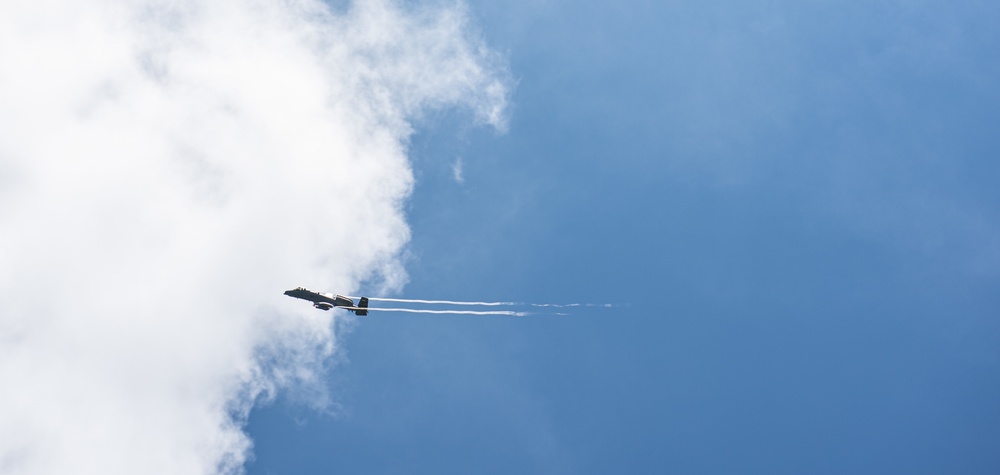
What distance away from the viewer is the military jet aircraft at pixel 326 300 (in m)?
91.6

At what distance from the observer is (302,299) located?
92.4 metres

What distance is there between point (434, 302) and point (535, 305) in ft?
42.6

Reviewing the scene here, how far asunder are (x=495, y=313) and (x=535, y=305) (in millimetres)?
5360

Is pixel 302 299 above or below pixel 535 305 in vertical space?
below

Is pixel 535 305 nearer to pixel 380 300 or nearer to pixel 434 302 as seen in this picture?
pixel 434 302

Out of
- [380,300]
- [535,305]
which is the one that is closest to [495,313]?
[535,305]

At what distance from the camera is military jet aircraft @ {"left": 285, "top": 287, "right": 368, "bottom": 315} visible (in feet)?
300

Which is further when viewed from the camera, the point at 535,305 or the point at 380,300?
the point at 535,305

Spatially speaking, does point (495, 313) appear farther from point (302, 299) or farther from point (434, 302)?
point (302, 299)

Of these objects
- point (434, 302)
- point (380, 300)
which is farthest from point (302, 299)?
point (434, 302)

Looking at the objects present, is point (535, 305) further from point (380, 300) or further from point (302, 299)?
point (302, 299)

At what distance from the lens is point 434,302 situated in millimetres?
96875

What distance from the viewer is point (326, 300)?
9200 cm

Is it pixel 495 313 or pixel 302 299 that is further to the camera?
pixel 495 313
